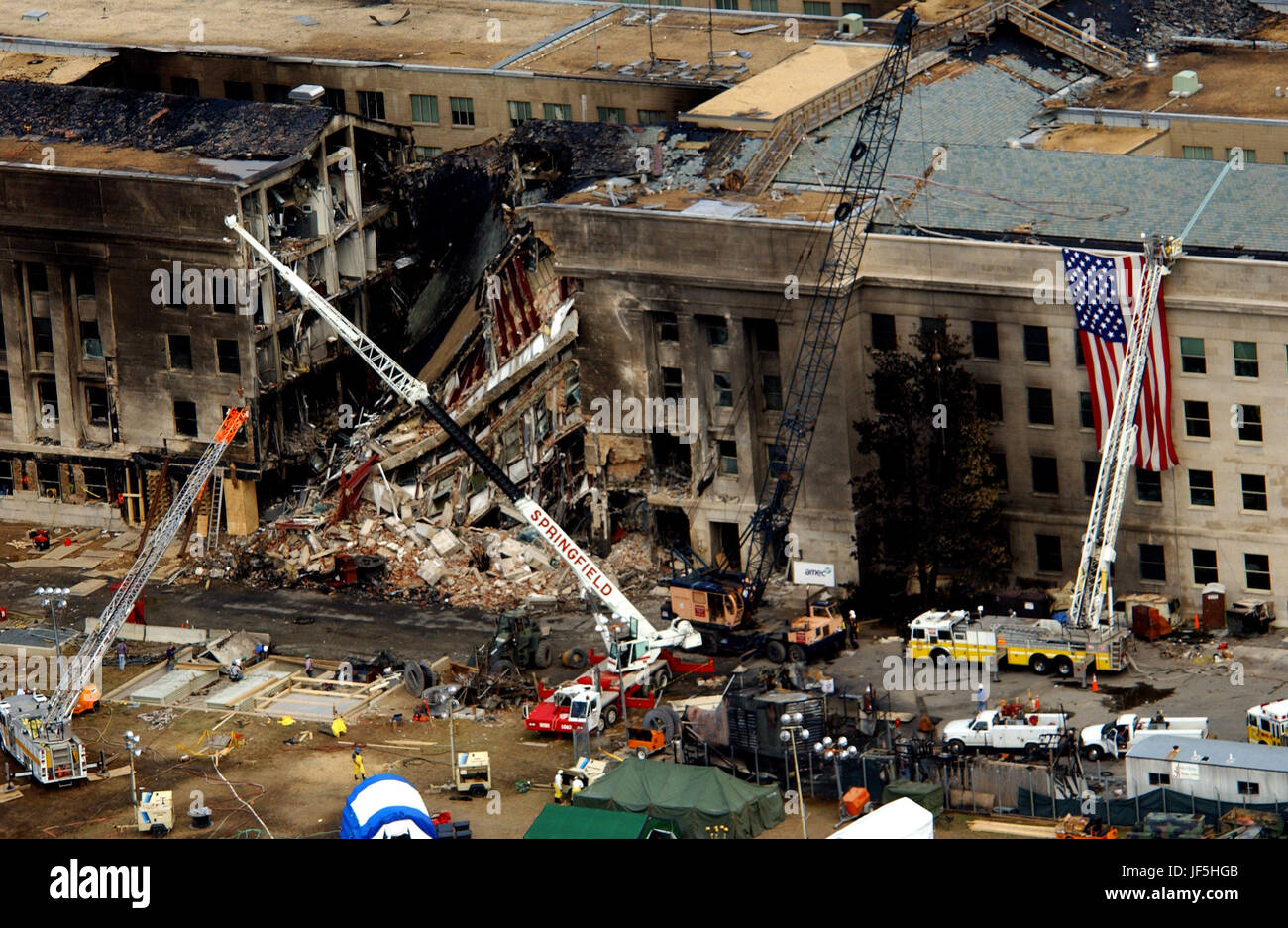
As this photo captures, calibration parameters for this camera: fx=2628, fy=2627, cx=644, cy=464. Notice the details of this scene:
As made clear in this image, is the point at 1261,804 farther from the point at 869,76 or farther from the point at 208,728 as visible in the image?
the point at 869,76

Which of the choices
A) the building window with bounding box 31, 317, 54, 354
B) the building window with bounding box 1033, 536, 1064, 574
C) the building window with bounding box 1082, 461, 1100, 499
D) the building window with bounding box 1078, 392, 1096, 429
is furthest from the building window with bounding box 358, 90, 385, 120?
the building window with bounding box 1082, 461, 1100, 499

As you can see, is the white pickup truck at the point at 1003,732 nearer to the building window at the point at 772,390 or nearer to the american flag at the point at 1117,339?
the american flag at the point at 1117,339

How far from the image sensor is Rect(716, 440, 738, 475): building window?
346 ft

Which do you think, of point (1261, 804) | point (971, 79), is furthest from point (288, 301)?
point (1261, 804)

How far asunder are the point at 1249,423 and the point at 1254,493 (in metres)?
2.66

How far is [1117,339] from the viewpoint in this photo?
96375mm

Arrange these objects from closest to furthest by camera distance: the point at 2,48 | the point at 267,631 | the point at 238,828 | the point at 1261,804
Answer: the point at 1261,804 → the point at 238,828 → the point at 267,631 → the point at 2,48

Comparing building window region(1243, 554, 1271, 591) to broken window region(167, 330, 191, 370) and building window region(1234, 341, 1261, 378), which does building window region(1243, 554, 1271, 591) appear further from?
broken window region(167, 330, 191, 370)

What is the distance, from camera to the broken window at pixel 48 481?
11856cm

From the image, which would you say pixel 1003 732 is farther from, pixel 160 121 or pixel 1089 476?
pixel 160 121

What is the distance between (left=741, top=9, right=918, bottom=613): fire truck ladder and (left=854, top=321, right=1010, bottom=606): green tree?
2278mm

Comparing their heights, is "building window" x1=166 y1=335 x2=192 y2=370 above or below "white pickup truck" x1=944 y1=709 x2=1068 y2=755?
above

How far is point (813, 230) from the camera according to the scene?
330 ft

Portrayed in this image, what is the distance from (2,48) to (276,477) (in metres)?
36.7
